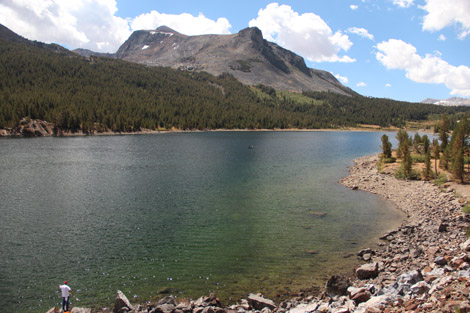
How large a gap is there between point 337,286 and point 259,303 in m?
5.38

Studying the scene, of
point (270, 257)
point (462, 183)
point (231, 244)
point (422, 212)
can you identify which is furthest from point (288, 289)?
point (462, 183)

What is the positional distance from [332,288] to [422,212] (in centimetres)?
2436

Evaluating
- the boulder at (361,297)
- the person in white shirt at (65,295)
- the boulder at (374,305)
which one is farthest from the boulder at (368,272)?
the person in white shirt at (65,295)

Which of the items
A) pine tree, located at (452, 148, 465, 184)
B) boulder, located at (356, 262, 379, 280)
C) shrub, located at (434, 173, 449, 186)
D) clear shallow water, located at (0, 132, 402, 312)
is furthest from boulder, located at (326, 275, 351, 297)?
shrub, located at (434, 173, 449, 186)

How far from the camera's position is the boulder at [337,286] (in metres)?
20.1

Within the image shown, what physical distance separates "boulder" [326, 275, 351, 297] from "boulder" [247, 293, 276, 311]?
406 centimetres

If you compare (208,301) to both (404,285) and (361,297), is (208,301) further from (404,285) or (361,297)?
(404,285)

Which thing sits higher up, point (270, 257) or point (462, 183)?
point (462, 183)

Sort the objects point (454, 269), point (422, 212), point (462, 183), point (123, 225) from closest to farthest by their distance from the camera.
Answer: point (454, 269)
point (123, 225)
point (422, 212)
point (462, 183)

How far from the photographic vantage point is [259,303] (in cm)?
1894

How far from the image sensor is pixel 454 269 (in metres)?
19.2

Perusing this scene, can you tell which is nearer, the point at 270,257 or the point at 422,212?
the point at 270,257

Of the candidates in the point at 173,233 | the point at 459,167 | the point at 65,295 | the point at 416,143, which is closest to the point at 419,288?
the point at 65,295

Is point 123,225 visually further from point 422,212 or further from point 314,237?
point 422,212
